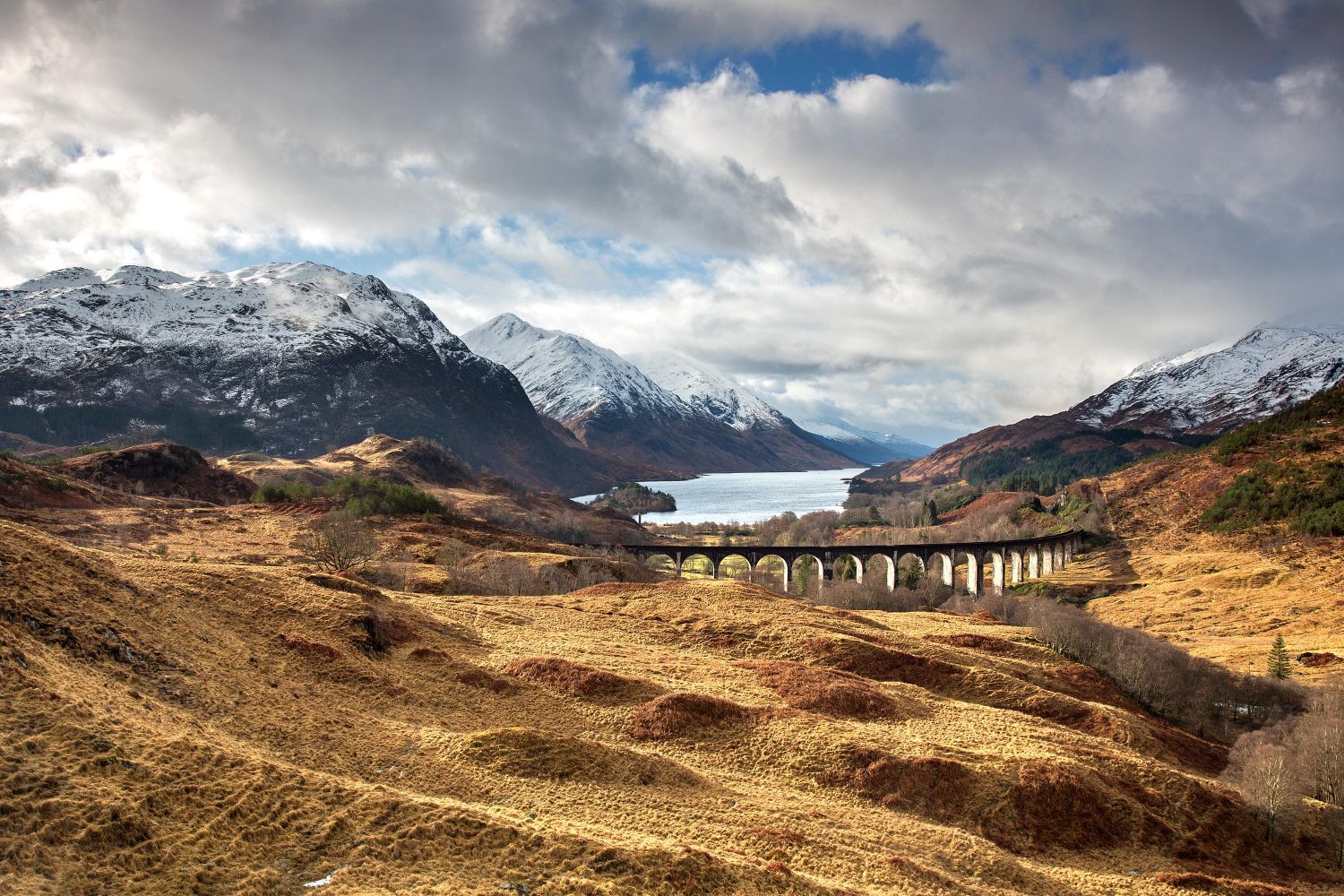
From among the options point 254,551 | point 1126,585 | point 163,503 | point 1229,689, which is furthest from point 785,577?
point 163,503

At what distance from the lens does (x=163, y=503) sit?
110438mm

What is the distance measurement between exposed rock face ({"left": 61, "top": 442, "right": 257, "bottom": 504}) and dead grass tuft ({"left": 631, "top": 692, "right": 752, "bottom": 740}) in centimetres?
12437

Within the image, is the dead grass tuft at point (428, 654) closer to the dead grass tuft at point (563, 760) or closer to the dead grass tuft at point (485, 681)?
the dead grass tuft at point (485, 681)

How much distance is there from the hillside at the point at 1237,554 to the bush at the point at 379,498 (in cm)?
10604

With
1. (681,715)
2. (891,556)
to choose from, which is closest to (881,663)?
(681,715)

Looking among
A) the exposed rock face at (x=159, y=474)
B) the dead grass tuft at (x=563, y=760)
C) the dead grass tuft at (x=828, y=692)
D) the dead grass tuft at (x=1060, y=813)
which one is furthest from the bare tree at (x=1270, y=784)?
the exposed rock face at (x=159, y=474)

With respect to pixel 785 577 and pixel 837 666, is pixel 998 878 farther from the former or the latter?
pixel 785 577

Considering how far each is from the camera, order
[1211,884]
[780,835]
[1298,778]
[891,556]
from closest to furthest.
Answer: [780,835], [1211,884], [1298,778], [891,556]

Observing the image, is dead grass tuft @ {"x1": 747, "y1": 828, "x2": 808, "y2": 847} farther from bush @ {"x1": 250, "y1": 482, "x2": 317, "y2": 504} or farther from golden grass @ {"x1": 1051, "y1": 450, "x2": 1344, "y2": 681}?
bush @ {"x1": 250, "y1": 482, "x2": 317, "y2": 504}

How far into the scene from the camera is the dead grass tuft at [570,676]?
112 feet

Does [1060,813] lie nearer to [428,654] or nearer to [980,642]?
[428,654]

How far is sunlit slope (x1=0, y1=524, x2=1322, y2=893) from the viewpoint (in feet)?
55.5

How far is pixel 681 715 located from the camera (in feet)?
106

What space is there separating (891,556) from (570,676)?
Result: 118m
